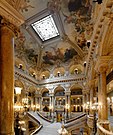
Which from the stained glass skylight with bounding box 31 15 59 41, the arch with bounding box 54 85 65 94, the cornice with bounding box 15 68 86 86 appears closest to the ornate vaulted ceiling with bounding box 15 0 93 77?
the stained glass skylight with bounding box 31 15 59 41

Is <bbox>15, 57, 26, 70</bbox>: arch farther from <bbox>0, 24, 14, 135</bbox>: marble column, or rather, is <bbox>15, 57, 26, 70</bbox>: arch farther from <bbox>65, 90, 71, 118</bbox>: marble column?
<bbox>0, 24, 14, 135</bbox>: marble column

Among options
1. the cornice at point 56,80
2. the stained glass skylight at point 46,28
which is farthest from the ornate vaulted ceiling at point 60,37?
the cornice at point 56,80

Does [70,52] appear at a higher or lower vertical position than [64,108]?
higher

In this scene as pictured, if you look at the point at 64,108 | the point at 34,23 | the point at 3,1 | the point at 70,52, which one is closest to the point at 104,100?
the point at 3,1

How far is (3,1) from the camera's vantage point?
12.4 ft

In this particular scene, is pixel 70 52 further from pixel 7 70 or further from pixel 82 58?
pixel 7 70

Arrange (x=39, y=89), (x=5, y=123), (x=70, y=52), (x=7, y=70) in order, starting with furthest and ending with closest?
(x=39, y=89) → (x=70, y=52) → (x=7, y=70) → (x=5, y=123)

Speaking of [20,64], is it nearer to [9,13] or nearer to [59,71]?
[59,71]

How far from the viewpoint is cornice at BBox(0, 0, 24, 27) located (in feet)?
12.6

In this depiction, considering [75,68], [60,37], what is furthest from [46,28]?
[75,68]

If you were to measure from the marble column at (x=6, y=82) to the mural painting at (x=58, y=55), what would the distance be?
19788 millimetres

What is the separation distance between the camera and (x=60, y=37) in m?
22.0

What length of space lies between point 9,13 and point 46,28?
17136mm

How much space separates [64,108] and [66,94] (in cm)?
198
